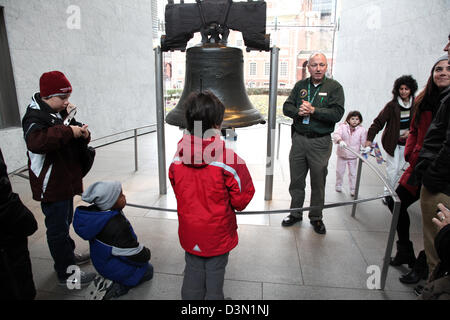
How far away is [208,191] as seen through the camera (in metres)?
1.84

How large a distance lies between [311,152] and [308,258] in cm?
109

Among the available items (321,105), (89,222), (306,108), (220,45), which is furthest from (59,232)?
(321,105)

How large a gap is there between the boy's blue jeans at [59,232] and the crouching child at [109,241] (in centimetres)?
22

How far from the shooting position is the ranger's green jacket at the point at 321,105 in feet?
10.6

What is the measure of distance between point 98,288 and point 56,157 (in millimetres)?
1046

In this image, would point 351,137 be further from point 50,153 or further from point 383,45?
point 50,153

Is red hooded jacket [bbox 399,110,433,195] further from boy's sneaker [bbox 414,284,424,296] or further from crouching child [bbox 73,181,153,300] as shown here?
crouching child [bbox 73,181,153,300]

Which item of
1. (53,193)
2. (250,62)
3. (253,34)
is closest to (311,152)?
(253,34)

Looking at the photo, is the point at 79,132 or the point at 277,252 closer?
the point at 79,132

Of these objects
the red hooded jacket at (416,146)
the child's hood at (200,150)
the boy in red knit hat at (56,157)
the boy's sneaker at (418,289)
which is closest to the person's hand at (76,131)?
the boy in red knit hat at (56,157)

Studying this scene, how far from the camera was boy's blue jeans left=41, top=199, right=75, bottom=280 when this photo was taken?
2457mm

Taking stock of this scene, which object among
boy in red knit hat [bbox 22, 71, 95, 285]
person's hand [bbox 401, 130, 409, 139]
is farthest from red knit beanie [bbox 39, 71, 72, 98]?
person's hand [bbox 401, 130, 409, 139]

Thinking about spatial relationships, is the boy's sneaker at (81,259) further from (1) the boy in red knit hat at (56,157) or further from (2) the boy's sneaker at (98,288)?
(2) the boy's sneaker at (98,288)
